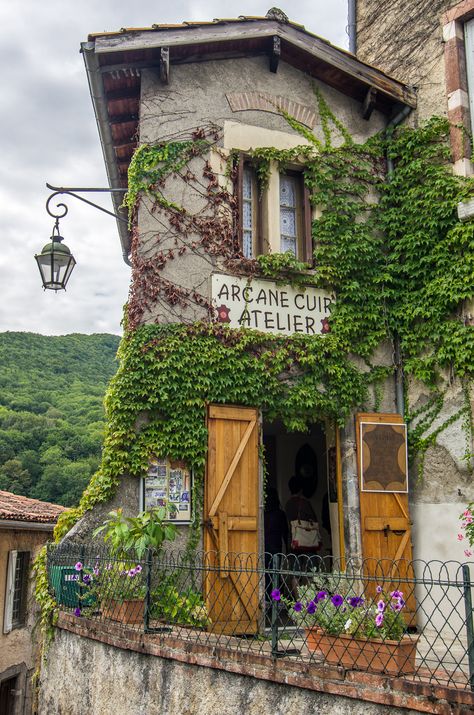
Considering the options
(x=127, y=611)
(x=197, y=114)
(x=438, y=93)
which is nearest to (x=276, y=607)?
(x=127, y=611)

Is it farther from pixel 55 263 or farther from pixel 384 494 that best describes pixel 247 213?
pixel 384 494

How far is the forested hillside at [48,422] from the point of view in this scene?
86.1 ft

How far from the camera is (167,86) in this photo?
9.45 m

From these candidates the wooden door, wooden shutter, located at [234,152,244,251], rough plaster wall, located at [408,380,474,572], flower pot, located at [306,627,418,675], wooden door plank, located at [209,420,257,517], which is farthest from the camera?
wooden shutter, located at [234,152,244,251]

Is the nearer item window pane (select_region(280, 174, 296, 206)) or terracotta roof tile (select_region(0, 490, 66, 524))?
window pane (select_region(280, 174, 296, 206))

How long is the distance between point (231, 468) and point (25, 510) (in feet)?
24.7

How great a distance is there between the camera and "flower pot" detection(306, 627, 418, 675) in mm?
4922

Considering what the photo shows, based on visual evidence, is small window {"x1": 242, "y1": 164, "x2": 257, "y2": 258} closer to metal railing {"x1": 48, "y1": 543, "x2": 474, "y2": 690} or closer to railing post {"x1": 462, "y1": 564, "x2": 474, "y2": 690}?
metal railing {"x1": 48, "y1": 543, "x2": 474, "y2": 690}

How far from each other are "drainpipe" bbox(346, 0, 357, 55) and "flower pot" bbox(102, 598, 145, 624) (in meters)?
9.41

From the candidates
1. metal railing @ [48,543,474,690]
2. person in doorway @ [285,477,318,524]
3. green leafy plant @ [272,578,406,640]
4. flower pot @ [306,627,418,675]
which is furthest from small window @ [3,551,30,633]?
flower pot @ [306,627,418,675]

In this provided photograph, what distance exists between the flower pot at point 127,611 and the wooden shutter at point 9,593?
8099mm

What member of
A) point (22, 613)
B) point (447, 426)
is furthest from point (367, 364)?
point (22, 613)

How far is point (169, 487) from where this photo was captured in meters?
8.34

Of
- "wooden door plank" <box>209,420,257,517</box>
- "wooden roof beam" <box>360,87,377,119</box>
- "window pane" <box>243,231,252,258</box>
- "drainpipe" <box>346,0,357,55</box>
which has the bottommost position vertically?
"wooden door plank" <box>209,420,257,517</box>
